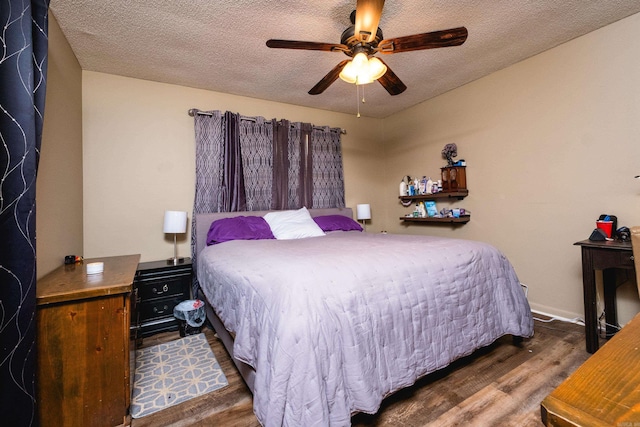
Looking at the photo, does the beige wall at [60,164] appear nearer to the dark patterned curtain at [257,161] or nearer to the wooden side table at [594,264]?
the dark patterned curtain at [257,161]

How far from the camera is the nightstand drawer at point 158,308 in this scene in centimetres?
250

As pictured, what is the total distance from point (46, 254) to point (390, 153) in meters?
4.06

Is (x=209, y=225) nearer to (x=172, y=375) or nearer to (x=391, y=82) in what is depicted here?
(x=172, y=375)

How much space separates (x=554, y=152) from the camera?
103 inches

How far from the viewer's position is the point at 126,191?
2.85m

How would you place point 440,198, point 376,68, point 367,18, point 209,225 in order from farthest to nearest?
1. point 440,198
2. point 209,225
3. point 376,68
4. point 367,18

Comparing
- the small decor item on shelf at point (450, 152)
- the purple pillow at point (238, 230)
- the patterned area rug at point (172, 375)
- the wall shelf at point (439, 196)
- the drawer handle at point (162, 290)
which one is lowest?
the patterned area rug at point (172, 375)

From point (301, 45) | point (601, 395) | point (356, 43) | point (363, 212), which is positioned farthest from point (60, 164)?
point (363, 212)

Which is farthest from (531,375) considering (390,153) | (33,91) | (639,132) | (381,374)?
(390,153)

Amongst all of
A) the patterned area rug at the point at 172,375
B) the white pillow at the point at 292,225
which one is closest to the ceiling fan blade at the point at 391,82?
the white pillow at the point at 292,225

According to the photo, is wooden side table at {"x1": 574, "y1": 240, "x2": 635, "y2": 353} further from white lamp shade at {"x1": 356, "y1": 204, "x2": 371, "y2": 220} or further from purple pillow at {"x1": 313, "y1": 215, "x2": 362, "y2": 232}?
white lamp shade at {"x1": 356, "y1": 204, "x2": 371, "y2": 220}

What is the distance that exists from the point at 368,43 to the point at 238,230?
6.36ft

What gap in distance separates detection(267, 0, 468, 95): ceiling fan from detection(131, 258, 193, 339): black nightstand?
2.11 m

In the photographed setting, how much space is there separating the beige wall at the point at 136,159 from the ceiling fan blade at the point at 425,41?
2.18 metres
